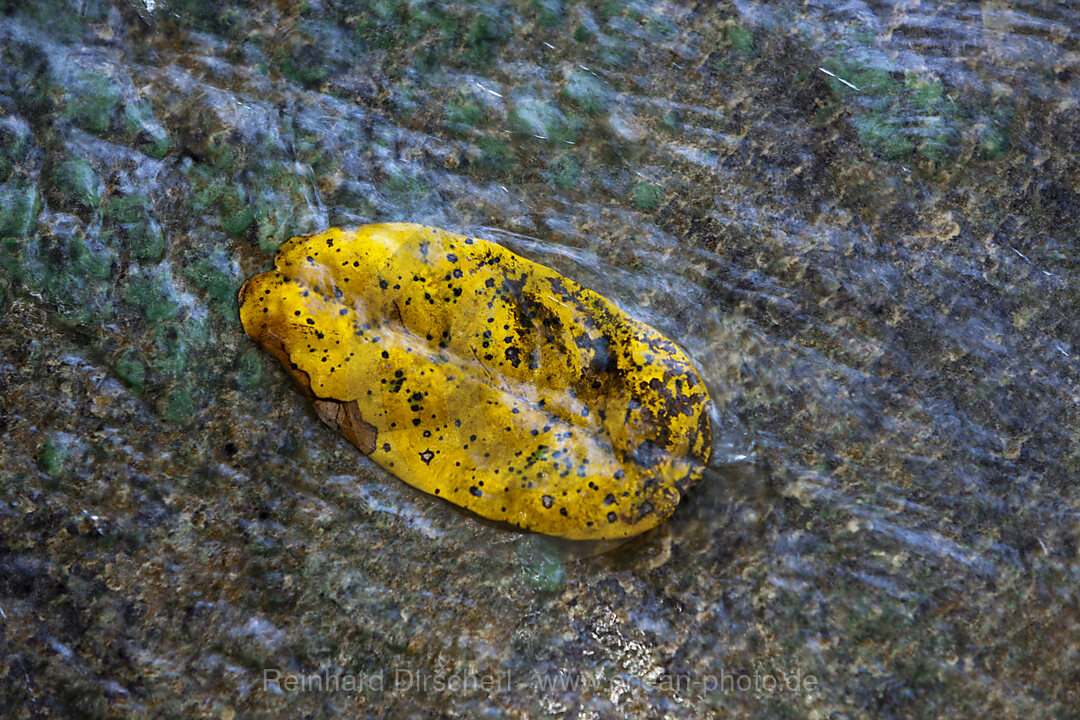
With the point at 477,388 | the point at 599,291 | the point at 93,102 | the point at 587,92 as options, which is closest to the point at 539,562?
the point at 477,388

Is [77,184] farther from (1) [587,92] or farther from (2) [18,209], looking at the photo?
(1) [587,92]

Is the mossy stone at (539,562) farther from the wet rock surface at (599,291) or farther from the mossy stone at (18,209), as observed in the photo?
the mossy stone at (18,209)

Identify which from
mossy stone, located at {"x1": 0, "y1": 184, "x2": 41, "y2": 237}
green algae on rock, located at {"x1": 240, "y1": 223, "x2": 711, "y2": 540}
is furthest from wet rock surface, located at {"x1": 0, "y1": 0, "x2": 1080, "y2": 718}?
green algae on rock, located at {"x1": 240, "y1": 223, "x2": 711, "y2": 540}

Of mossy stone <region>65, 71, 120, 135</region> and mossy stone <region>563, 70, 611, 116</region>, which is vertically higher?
mossy stone <region>563, 70, 611, 116</region>

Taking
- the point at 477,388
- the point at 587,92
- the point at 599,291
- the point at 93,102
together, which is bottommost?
the point at 477,388

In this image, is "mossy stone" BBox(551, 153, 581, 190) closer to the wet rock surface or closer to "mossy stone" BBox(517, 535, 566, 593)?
the wet rock surface

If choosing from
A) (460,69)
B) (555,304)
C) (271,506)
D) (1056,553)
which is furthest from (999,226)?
(271,506)

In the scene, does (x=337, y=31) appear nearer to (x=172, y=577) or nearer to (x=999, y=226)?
(x=172, y=577)
